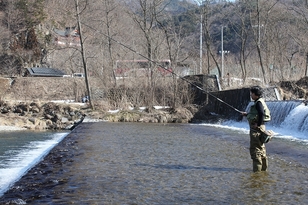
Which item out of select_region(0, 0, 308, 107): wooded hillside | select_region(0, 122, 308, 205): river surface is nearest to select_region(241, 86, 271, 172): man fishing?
select_region(0, 122, 308, 205): river surface

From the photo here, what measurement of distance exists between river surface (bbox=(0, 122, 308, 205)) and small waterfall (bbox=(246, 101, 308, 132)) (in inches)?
189

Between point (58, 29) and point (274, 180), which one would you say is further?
point (58, 29)

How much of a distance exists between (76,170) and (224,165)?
2739mm

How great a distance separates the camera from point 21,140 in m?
18.4

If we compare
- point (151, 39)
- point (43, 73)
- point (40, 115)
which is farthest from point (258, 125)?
point (43, 73)

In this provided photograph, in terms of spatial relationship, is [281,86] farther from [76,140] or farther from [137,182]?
[137,182]

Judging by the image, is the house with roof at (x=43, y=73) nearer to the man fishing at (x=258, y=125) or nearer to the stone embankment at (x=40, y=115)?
the stone embankment at (x=40, y=115)

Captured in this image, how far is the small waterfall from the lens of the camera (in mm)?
15729

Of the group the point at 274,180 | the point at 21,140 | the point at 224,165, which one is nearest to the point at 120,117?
the point at 21,140

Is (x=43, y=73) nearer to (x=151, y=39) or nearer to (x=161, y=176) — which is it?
(x=151, y=39)

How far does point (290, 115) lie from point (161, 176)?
10622 mm

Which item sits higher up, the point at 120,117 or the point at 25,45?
the point at 25,45

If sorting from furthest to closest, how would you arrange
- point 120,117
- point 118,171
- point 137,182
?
1. point 120,117
2. point 118,171
3. point 137,182

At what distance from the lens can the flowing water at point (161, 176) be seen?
5844 millimetres
